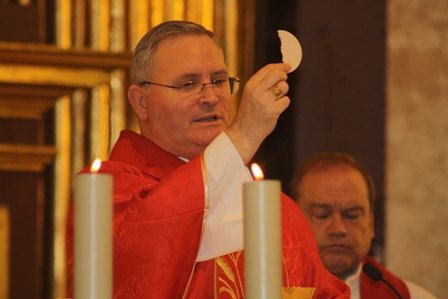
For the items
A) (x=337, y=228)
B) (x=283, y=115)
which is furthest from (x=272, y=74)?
(x=283, y=115)

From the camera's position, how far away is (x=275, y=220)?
69.7 inches

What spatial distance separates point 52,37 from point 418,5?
4.15 feet

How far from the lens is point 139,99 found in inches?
118

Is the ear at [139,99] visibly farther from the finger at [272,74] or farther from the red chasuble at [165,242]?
the finger at [272,74]

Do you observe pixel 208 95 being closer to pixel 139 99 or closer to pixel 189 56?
pixel 189 56

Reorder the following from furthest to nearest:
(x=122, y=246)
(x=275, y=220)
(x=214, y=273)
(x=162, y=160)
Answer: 1. (x=162, y=160)
2. (x=214, y=273)
3. (x=122, y=246)
4. (x=275, y=220)

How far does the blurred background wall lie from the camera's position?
416cm

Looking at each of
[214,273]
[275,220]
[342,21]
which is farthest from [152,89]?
[342,21]

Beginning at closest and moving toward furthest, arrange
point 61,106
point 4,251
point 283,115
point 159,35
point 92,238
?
point 92,238, point 159,35, point 4,251, point 61,106, point 283,115

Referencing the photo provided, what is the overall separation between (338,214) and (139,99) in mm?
897

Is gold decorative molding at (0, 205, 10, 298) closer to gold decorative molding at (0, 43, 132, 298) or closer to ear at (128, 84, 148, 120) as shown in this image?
gold decorative molding at (0, 43, 132, 298)

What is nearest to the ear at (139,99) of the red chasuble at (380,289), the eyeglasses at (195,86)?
the eyeglasses at (195,86)

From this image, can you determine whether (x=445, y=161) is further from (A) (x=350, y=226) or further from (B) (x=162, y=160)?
(B) (x=162, y=160)

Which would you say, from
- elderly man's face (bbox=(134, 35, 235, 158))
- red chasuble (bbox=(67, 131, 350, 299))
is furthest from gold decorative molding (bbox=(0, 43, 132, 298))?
red chasuble (bbox=(67, 131, 350, 299))
